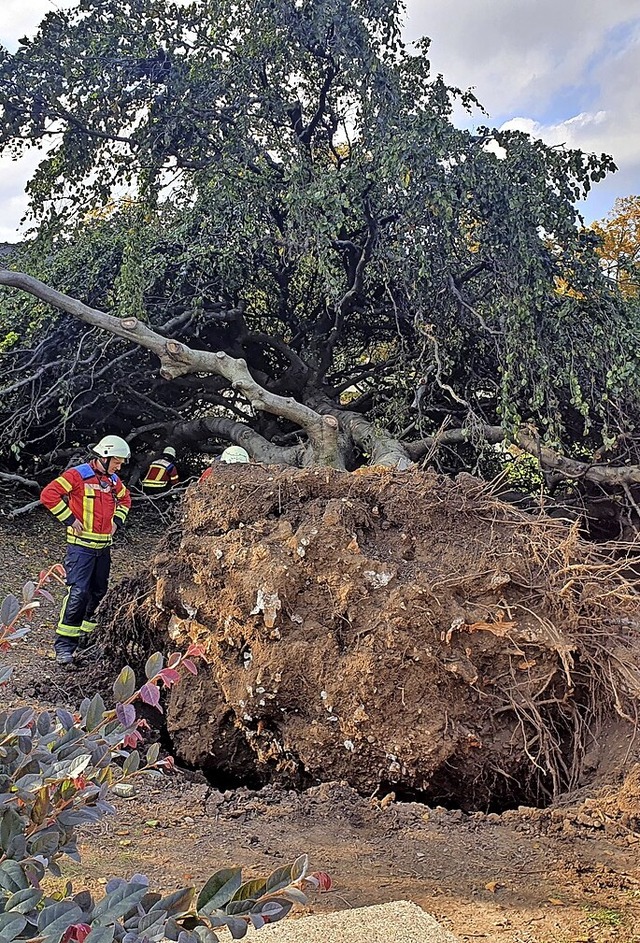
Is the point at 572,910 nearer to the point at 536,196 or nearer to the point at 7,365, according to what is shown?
the point at 536,196

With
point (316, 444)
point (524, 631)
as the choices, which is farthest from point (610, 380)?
point (524, 631)

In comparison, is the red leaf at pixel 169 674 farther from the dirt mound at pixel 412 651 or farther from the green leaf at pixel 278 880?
the dirt mound at pixel 412 651

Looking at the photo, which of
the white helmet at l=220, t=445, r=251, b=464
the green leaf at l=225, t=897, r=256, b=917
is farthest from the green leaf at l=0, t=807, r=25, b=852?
the white helmet at l=220, t=445, r=251, b=464

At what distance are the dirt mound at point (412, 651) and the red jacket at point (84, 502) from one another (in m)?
2.02

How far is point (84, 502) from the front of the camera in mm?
6520

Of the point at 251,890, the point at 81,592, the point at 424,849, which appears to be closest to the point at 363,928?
the point at 424,849

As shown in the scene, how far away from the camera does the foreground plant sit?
44.6 inches

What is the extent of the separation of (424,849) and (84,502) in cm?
422

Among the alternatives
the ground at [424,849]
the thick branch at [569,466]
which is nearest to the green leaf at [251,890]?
the ground at [424,849]

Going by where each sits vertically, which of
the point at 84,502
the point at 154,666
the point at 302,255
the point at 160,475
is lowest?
the point at 154,666

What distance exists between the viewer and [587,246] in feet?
24.4

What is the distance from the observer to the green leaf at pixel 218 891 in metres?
1.20

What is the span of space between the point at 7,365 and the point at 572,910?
28.8 ft

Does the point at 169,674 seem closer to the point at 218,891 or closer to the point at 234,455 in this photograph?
the point at 218,891
